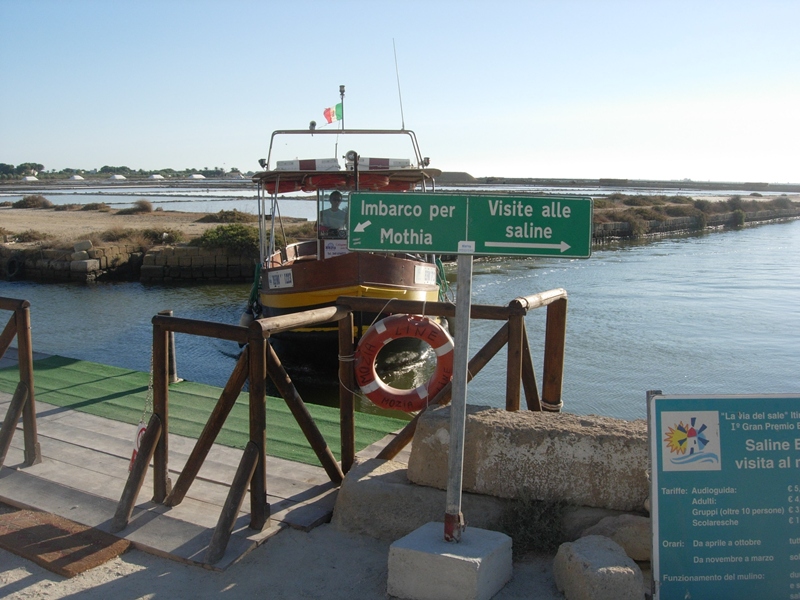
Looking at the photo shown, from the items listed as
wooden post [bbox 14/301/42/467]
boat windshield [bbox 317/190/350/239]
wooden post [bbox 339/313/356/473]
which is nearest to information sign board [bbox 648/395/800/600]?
wooden post [bbox 339/313/356/473]

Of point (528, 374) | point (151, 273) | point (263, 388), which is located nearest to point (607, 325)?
point (528, 374)

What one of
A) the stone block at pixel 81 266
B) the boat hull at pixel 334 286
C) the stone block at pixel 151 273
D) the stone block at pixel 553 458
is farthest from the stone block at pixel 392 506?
the stone block at pixel 81 266

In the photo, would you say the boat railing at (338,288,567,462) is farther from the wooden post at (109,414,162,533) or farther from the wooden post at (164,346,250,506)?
the wooden post at (109,414,162,533)

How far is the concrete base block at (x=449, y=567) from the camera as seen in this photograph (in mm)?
3584

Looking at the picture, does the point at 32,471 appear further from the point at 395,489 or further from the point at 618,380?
the point at 618,380

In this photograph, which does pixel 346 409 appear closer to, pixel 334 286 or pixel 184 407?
pixel 184 407

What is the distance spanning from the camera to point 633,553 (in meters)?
3.96

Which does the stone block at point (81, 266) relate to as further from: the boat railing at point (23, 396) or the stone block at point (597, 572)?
the stone block at point (597, 572)

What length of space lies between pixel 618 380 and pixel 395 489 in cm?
1048

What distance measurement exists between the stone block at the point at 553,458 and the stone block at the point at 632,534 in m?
0.17

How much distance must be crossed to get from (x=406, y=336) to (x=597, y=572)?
226cm

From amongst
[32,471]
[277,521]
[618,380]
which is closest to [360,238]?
[277,521]

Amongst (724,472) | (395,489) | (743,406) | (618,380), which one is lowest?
(618,380)

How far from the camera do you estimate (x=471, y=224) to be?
366 centimetres
